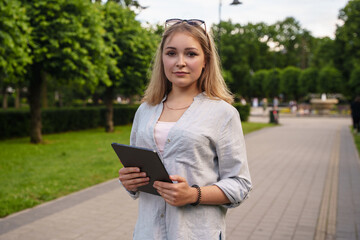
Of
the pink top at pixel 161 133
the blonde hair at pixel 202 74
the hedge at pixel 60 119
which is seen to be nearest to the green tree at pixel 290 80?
the hedge at pixel 60 119

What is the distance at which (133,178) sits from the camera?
1.90 metres

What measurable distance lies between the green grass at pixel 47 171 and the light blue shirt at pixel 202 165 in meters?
4.54

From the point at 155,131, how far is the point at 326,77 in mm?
52522

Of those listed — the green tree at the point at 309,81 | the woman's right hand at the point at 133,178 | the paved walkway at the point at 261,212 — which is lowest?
the paved walkway at the point at 261,212

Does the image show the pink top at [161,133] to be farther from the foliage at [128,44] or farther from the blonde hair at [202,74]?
the foliage at [128,44]

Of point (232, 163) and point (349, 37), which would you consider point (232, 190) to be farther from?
point (349, 37)

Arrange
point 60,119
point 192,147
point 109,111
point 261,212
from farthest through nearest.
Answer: point 109,111
point 60,119
point 261,212
point 192,147

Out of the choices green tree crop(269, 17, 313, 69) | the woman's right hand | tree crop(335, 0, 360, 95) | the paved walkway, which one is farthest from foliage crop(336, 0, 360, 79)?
the woman's right hand

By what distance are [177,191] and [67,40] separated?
1134 cm

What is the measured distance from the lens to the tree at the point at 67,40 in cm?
1215

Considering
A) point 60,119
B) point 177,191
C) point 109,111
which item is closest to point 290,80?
point 109,111

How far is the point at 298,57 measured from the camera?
82438 millimetres

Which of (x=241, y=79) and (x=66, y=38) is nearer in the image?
(x=66, y=38)

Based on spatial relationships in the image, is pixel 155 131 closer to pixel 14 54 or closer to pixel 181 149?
pixel 181 149
